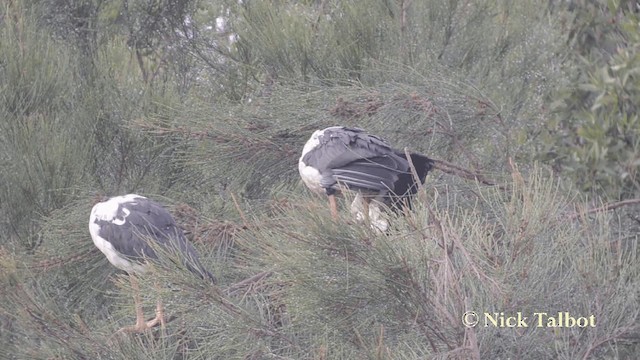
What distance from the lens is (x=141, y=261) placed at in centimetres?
408

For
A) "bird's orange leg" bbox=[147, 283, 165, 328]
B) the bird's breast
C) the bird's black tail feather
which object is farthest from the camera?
the bird's breast

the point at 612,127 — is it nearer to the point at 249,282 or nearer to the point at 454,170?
the point at 454,170

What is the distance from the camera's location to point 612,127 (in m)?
3.98

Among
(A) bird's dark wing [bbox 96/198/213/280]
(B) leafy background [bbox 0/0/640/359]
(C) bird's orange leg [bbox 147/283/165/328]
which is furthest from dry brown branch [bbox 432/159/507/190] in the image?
(C) bird's orange leg [bbox 147/283/165/328]

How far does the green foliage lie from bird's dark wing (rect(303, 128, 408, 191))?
→ 25.8 inches

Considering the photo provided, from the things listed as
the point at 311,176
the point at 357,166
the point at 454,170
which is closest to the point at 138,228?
the point at 311,176

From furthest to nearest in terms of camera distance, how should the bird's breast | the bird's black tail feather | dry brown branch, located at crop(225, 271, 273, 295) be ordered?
the bird's breast, the bird's black tail feather, dry brown branch, located at crop(225, 271, 273, 295)

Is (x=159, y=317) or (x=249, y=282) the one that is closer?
(x=159, y=317)

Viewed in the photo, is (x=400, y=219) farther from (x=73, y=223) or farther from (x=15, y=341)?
(x=15, y=341)

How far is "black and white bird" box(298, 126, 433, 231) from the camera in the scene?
398 centimetres

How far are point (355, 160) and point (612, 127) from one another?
A: 0.88 meters

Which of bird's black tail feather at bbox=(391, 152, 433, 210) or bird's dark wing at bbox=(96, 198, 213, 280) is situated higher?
bird's black tail feather at bbox=(391, 152, 433, 210)

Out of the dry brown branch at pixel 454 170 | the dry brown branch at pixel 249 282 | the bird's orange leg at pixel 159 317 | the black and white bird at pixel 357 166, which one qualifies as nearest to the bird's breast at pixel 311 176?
the black and white bird at pixel 357 166

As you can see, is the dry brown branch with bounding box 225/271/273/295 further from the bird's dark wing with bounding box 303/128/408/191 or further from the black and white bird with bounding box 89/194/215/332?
the bird's dark wing with bounding box 303/128/408/191
